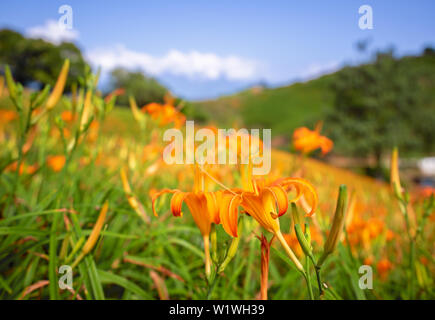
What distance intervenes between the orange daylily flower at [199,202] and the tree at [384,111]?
15974mm

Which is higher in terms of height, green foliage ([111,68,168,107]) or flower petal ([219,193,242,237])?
green foliage ([111,68,168,107])

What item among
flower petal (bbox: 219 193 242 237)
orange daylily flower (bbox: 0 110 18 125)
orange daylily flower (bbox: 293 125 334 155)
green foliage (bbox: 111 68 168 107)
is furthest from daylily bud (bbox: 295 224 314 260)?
green foliage (bbox: 111 68 168 107)

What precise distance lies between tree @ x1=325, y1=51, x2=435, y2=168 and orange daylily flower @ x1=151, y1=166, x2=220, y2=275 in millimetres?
15974

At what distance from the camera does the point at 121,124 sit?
15.0m

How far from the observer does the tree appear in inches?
622

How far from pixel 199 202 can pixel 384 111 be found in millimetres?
18341

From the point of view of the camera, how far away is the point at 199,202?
65cm

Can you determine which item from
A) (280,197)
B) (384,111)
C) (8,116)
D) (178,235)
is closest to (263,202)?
(280,197)

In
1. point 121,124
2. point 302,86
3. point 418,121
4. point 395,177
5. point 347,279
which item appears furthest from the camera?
point 302,86

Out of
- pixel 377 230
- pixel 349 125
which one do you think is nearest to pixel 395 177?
pixel 377 230

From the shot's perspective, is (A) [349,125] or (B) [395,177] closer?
(B) [395,177]

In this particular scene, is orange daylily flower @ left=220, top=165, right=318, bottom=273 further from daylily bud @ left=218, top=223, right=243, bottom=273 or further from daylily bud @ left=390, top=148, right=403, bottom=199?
daylily bud @ left=390, top=148, right=403, bottom=199
